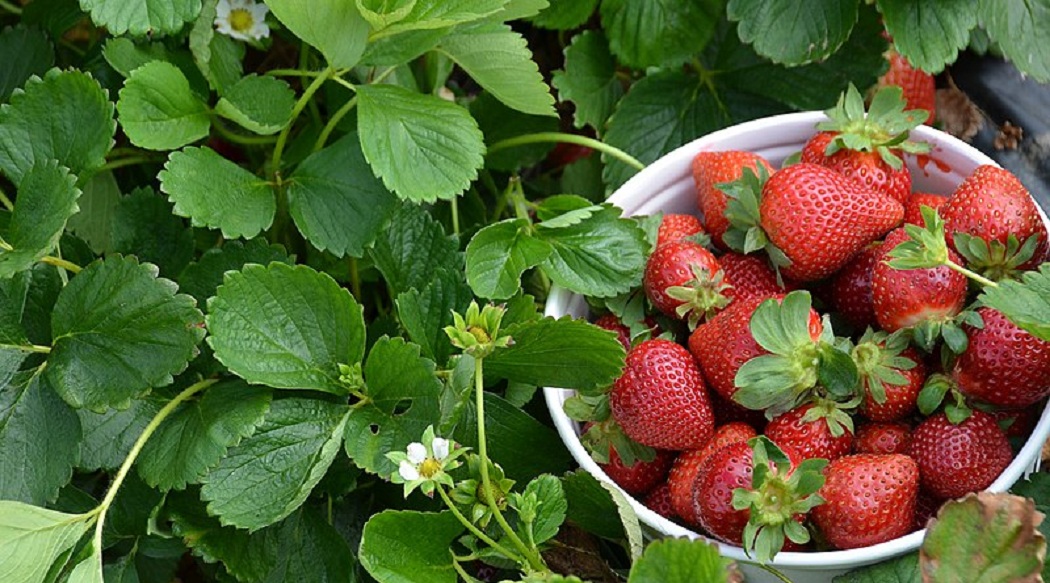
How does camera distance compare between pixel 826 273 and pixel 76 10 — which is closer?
pixel 826 273

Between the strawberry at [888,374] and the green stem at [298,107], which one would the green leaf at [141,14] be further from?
the strawberry at [888,374]

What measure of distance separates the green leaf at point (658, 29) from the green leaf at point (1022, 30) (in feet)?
0.74

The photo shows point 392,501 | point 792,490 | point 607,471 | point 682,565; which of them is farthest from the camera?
point 392,501

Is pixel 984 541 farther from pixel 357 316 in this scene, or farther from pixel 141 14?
pixel 141 14

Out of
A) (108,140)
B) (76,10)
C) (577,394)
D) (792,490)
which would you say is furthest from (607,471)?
(76,10)

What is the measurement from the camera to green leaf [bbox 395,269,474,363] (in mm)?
958

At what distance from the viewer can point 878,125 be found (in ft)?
3.21

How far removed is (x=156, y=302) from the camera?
0.88 meters

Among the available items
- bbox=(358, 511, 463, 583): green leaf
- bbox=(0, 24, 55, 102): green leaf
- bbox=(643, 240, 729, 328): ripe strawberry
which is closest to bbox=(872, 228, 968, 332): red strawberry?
bbox=(643, 240, 729, 328): ripe strawberry

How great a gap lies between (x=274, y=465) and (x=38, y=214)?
0.75 feet

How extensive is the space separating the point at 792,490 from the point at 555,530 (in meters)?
0.15

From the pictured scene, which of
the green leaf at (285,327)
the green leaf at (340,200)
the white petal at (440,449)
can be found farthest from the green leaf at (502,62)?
the white petal at (440,449)

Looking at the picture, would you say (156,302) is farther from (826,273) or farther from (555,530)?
(826,273)

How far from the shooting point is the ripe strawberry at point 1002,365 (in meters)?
0.86
